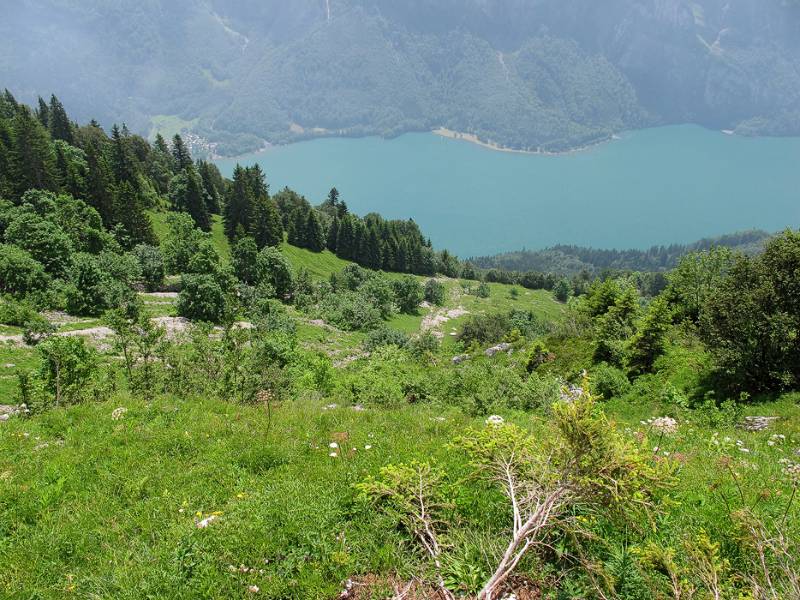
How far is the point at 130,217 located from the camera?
7006 cm

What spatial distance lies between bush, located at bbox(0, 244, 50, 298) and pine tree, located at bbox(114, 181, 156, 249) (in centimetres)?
2648

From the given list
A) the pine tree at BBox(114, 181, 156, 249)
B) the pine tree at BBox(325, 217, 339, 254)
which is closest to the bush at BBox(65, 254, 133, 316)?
the pine tree at BBox(114, 181, 156, 249)

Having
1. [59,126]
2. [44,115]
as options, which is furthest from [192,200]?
[44,115]

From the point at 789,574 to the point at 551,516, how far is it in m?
2.16

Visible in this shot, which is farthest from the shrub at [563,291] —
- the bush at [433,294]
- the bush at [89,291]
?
the bush at [89,291]

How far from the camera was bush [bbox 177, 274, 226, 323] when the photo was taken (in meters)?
50.6

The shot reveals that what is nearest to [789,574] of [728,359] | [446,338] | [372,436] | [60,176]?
[372,436]

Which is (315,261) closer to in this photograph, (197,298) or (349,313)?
(349,313)

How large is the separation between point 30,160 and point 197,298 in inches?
1541

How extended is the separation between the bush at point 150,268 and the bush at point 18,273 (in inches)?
579

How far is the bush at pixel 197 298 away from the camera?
50.6 metres

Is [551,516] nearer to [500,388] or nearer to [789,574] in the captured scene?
[789,574]

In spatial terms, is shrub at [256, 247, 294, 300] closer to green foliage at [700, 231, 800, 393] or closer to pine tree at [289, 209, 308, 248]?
pine tree at [289, 209, 308, 248]

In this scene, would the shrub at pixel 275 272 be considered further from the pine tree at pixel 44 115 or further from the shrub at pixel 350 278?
the pine tree at pixel 44 115
